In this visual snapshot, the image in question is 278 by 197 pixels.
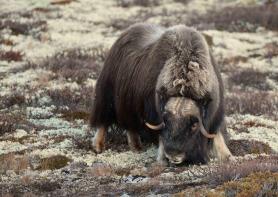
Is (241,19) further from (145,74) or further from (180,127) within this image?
(180,127)

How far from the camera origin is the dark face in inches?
257

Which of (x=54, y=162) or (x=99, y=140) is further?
(x=99, y=140)

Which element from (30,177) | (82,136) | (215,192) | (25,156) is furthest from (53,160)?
(215,192)

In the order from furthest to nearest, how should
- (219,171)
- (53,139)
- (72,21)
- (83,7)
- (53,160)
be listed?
(83,7), (72,21), (53,139), (53,160), (219,171)

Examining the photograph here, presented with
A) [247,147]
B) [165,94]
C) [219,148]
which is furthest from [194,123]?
[247,147]

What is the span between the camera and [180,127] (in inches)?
257

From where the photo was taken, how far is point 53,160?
24.3 ft

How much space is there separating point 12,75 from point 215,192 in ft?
28.8

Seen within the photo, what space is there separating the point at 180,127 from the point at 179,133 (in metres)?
0.06

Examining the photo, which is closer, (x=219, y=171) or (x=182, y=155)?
(x=219, y=171)

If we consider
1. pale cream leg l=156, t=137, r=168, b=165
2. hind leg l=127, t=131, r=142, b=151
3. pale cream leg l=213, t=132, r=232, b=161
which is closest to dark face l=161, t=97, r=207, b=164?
pale cream leg l=156, t=137, r=168, b=165

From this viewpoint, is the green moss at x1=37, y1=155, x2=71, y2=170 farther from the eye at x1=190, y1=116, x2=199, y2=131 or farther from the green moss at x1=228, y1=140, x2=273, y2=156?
the green moss at x1=228, y1=140, x2=273, y2=156

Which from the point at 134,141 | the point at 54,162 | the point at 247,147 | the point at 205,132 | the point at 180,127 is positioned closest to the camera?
the point at 180,127

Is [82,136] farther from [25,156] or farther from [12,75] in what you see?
[12,75]
